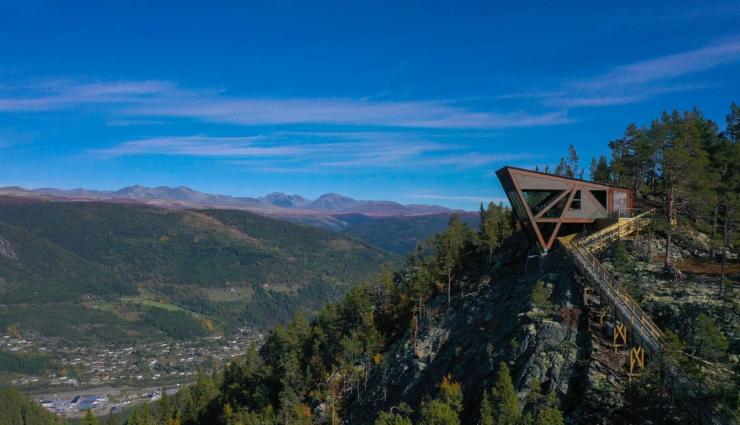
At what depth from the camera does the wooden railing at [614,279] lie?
25375mm

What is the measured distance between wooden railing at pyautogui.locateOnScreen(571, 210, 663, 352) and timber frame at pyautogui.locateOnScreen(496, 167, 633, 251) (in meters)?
1.41

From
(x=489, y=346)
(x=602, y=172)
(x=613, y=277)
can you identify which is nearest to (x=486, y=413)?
(x=489, y=346)

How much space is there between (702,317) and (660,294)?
617 centimetres

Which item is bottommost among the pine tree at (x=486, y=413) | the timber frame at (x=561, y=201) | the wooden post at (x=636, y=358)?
the pine tree at (x=486, y=413)

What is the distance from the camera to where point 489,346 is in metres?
31.2

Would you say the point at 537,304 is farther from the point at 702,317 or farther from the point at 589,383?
the point at 702,317

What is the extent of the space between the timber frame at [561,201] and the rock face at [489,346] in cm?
289

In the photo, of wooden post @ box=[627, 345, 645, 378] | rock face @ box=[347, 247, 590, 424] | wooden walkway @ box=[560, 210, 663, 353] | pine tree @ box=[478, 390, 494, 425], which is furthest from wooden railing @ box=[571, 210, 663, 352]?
pine tree @ box=[478, 390, 494, 425]

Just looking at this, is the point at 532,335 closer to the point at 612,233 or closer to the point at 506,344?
the point at 506,344

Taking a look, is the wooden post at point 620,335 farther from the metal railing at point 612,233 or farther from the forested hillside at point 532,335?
the metal railing at point 612,233

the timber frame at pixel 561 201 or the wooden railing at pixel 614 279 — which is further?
the timber frame at pixel 561 201

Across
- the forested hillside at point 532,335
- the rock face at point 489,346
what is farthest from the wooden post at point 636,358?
the rock face at point 489,346

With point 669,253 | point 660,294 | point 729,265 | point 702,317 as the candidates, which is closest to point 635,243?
point 669,253

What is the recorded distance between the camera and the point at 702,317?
23.5 m
